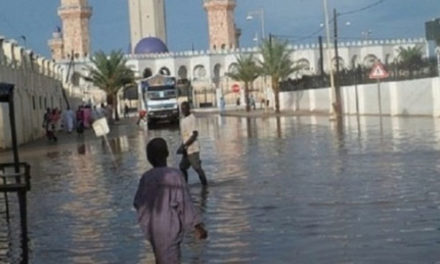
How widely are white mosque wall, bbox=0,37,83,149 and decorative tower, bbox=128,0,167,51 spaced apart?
77698mm

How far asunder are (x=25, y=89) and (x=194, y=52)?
8071cm

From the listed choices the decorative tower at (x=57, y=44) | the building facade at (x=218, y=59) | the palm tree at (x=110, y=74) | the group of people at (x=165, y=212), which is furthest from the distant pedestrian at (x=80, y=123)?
the decorative tower at (x=57, y=44)

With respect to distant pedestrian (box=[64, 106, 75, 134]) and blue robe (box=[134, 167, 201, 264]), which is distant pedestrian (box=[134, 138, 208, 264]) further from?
distant pedestrian (box=[64, 106, 75, 134])

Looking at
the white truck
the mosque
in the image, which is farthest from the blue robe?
the mosque

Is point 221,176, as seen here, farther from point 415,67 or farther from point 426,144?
point 415,67

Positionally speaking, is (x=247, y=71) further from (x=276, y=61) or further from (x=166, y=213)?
(x=166, y=213)

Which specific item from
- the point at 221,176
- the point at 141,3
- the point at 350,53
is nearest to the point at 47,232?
the point at 221,176

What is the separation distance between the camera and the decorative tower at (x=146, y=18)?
443 ft

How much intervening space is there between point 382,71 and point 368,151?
15.5 m

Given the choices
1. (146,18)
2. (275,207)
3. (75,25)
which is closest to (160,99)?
(275,207)

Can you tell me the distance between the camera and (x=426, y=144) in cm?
2359

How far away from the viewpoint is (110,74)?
84625 mm

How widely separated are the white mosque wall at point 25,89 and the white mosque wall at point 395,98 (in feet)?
52.3

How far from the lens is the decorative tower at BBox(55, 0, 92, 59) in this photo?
135625mm
